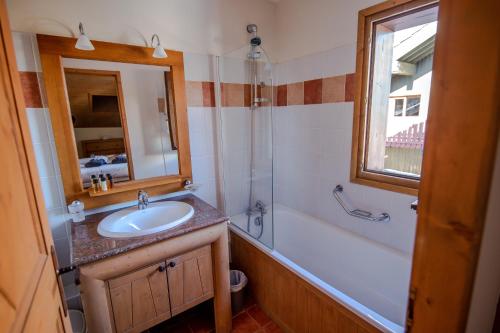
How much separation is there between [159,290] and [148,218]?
486mm

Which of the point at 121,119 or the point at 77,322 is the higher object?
the point at 121,119

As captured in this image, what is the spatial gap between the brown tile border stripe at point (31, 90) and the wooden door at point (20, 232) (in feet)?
3.21

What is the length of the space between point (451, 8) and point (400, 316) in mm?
2000

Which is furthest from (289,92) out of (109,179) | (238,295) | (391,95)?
(238,295)

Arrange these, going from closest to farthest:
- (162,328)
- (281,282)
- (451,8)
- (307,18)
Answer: (451,8) < (281,282) < (162,328) < (307,18)

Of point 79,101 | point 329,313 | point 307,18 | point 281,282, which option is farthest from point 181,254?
point 307,18

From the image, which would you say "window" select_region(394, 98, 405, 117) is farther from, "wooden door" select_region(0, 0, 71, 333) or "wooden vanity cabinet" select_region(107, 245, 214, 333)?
"wooden door" select_region(0, 0, 71, 333)

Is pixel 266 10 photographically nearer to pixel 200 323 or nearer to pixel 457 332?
pixel 457 332

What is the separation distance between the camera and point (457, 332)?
17.4 inches

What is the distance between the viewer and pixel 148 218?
5.54 feet

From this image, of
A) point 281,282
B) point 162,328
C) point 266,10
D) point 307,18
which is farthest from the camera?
point 266,10

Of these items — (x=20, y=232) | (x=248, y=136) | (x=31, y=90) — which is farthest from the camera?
(x=248, y=136)

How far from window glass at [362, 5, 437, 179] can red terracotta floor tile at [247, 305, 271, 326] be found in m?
1.37

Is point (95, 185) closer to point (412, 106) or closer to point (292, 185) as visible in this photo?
point (292, 185)
